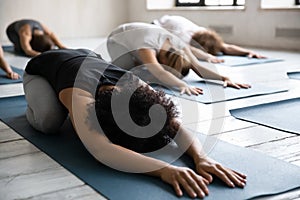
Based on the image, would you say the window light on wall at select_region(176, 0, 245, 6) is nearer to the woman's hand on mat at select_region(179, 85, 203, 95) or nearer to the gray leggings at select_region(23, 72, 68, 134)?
the woman's hand on mat at select_region(179, 85, 203, 95)

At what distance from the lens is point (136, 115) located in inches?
66.7

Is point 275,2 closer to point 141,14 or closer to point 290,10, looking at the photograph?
point 290,10

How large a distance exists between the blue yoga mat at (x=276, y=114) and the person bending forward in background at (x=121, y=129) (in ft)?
2.43

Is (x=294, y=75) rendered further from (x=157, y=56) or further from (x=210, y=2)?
(x=210, y=2)

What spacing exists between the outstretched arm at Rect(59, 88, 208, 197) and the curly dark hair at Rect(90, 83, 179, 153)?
5 cm

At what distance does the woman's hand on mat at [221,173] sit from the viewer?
5.30 ft

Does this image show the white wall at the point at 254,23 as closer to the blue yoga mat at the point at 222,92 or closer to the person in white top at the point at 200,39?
the person in white top at the point at 200,39

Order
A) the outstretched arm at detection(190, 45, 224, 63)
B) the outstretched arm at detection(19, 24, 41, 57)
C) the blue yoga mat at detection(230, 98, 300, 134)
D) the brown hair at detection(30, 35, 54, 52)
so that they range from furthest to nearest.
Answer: the brown hair at detection(30, 35, 54, 52)
the outstretched arm at detection(19, 24, 41, 57)
the outstretched arm at detection(190, 45, 224, 63)
the blue yoga mat at detection(230, 98, 300, 134)

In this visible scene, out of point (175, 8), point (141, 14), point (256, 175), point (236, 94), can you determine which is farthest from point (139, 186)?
point (141, 14)

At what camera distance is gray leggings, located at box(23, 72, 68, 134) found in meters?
2.23

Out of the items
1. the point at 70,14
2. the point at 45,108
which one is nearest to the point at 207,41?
the point at 45,108

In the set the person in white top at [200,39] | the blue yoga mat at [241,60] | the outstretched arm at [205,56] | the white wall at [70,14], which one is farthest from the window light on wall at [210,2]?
the outstretched arm at [205,56]

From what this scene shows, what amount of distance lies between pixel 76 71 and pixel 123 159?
1.74ft

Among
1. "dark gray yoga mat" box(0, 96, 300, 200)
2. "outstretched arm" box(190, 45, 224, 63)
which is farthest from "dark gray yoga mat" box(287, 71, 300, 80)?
"dark gray yoga mat" box(0, 96, 300, 200)
